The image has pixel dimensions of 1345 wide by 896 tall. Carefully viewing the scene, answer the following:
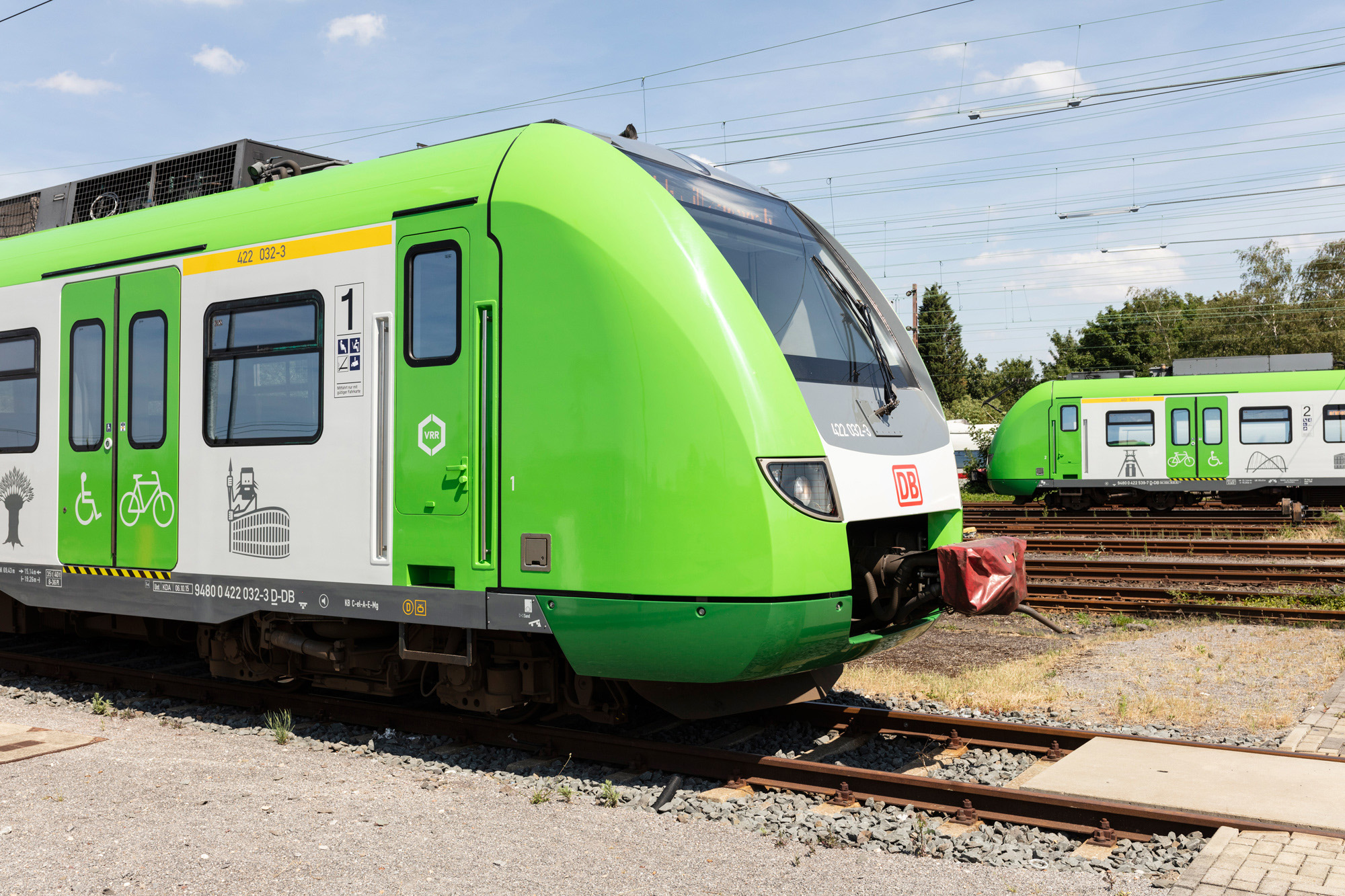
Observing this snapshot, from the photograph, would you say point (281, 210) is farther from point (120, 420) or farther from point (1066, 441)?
point (1066, 441)

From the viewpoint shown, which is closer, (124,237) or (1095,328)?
(124,237)

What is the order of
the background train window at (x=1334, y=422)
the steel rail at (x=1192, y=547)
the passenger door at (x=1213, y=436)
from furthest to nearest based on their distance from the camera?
the passenger door at (x=1213, y=436) → the background train window at (x=1334, y=422) → the steel rail at (x=1192, y=547)

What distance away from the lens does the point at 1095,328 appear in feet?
230

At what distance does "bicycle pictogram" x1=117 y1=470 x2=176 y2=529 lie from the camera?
24.4ft

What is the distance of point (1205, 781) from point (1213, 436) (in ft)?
67.4

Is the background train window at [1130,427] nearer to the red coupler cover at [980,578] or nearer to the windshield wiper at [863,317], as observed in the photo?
the windshield wiper at [863,317]

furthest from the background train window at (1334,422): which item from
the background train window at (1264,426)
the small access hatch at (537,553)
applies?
the small access hatch at (537,553)

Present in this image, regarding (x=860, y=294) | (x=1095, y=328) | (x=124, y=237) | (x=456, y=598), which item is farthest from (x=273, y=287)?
(x=1095, y=328)

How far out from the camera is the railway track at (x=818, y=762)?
502cm

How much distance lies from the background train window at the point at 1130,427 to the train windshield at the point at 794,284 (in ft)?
64.3

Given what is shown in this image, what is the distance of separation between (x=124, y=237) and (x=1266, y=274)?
215ft

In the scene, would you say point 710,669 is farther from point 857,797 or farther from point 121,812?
point 121,812

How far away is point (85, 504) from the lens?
803 centimetres

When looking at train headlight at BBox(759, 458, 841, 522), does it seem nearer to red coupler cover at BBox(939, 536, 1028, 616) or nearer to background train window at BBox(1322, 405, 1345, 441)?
red coupler cover at BBox(939, 536, 1028, 616)
